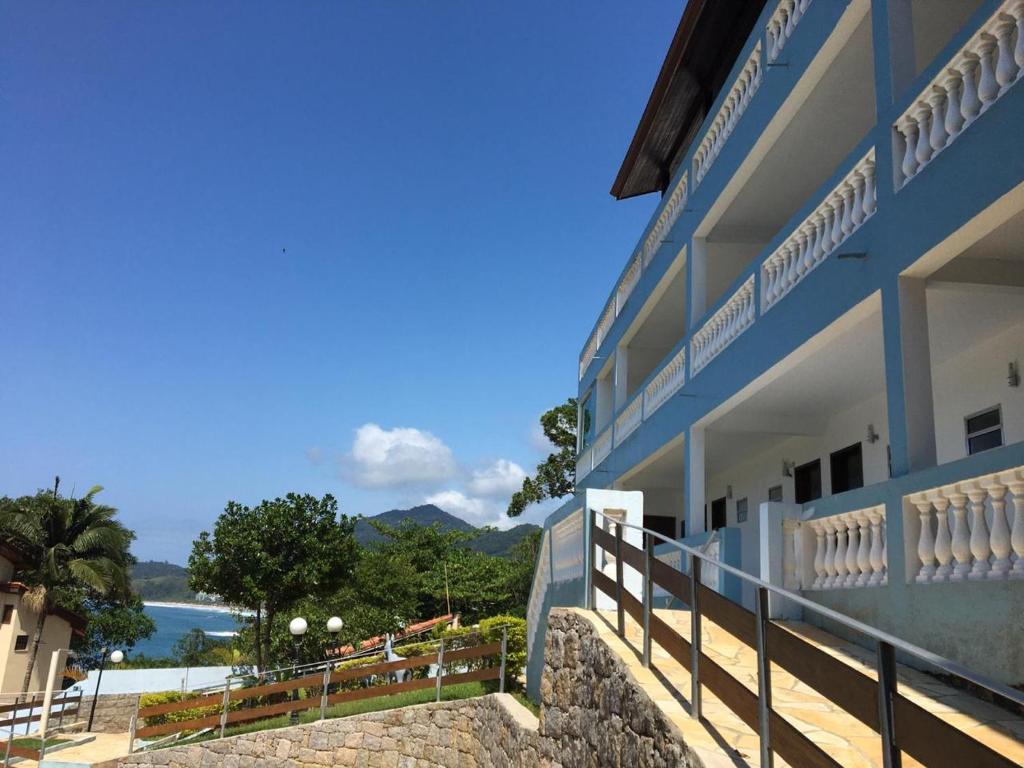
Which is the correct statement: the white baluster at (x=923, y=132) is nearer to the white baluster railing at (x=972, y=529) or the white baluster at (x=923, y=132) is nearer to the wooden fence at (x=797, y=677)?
the white baluster railing at (x=972, y=529)

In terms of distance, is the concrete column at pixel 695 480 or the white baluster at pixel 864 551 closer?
the white baluster at pixel 864 551

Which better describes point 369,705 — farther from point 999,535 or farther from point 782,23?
point 782,23

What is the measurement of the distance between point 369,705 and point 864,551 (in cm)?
1098

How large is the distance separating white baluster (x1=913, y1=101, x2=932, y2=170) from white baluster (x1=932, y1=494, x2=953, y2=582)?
8.85 ft

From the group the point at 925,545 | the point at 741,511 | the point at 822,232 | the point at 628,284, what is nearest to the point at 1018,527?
the point at 925,545

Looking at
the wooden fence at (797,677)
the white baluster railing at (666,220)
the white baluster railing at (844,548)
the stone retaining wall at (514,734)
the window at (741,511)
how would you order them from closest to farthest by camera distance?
the wooden fence at (797,677), the stone retaining wall at (514,734), the white baluster railing at (844,548), the white baluster railing at (666,220), the window at (741,511)

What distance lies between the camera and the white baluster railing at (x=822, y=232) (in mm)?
7785

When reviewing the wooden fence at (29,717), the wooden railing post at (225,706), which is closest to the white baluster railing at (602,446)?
the wooden railing post at (225,706)

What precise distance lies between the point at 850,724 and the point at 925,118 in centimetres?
467

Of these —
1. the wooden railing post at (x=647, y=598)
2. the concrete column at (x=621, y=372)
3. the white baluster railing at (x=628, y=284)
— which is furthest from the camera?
the concrete column at (x=621, y=372)

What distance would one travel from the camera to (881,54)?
24.9 feet

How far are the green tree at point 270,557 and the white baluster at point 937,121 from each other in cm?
2125

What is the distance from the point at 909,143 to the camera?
7.05 metres

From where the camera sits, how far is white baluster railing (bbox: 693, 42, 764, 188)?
11.3 meters
